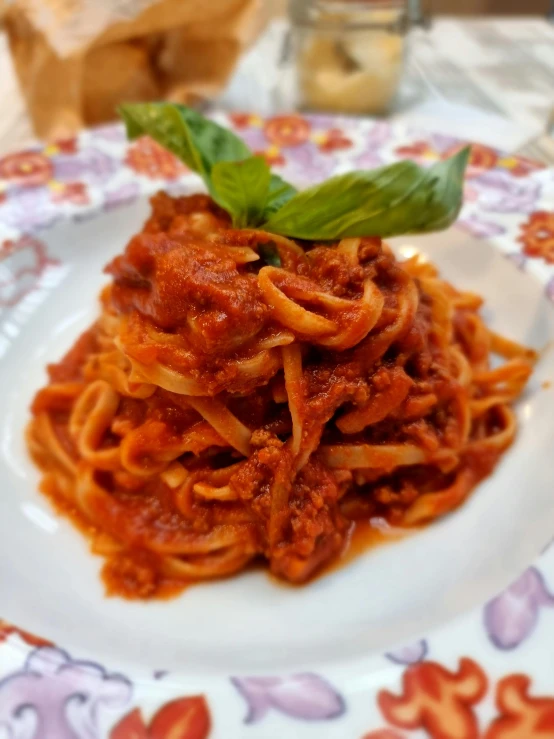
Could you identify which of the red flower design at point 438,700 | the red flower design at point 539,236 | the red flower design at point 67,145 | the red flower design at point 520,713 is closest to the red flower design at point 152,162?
the red flower design at point 67,145

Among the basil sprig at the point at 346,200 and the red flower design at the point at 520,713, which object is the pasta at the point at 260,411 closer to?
the basil sprig at the point at 346,200

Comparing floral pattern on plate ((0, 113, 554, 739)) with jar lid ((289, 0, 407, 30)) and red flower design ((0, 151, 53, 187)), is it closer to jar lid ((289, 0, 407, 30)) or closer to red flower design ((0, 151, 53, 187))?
red flower design ((0, 151, 53, 187))

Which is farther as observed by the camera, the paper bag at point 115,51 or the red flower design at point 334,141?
the paper bag at point 115,51

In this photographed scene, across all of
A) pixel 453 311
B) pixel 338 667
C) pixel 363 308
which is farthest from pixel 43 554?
pixel 453 311

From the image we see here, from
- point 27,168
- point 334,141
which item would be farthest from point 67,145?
point 334,141

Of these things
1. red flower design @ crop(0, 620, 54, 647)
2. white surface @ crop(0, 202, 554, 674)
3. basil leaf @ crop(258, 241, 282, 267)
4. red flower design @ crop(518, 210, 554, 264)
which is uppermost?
basil leaf @ crop(258, 241, 282, 267)

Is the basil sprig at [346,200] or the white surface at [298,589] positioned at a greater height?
the basil sprig at [346,200]

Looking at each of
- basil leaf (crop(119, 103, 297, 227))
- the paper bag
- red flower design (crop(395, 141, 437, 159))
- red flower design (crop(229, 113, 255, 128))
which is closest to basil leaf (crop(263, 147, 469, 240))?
basil leaf (crop(119, 103, 297, 227))
